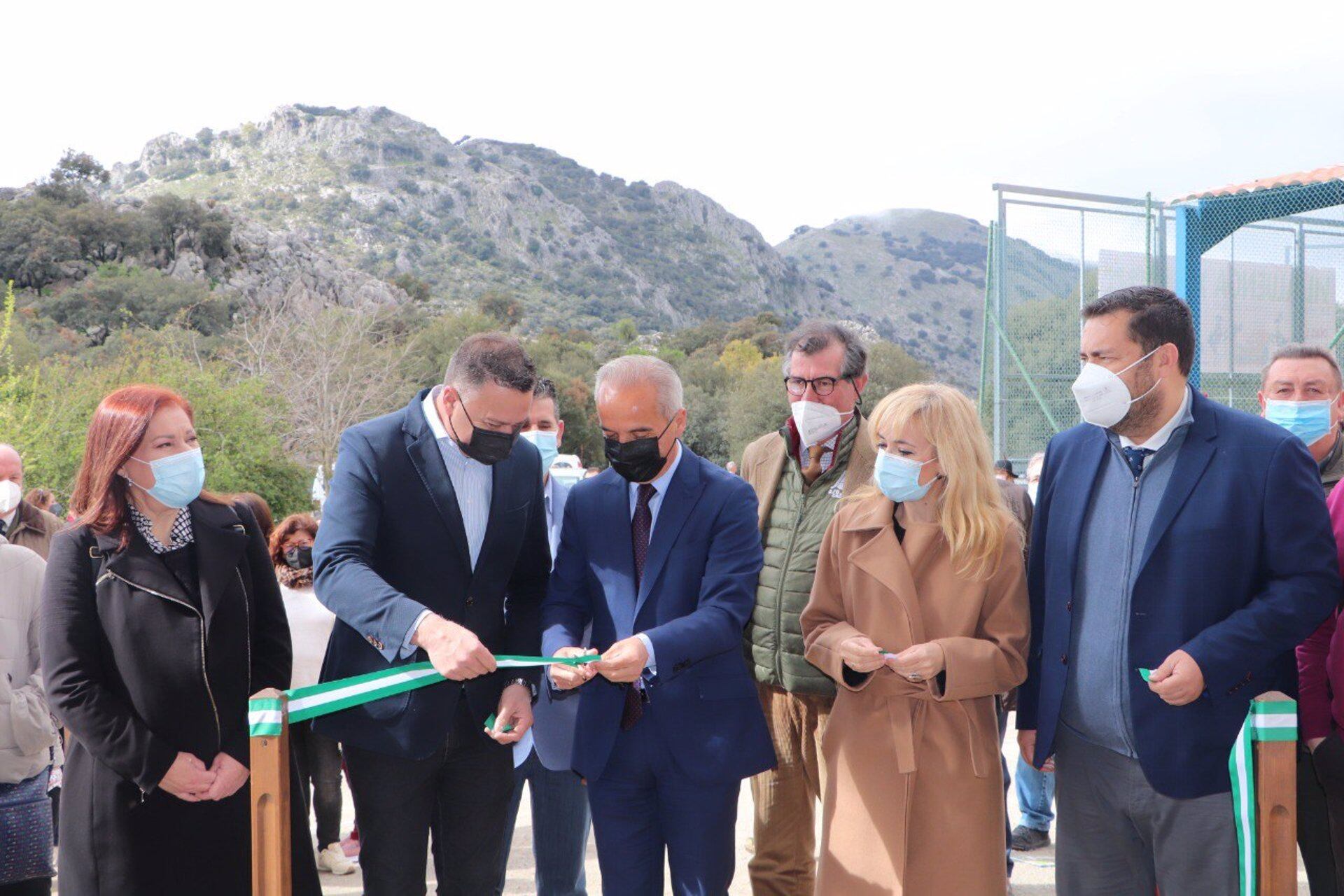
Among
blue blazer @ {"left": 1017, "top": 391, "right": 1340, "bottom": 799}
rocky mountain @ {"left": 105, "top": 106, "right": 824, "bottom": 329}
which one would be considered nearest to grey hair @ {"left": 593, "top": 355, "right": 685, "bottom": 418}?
blue blazer @ {"left": 1017, "top": 391, "right": 1340, "bottom": 799}

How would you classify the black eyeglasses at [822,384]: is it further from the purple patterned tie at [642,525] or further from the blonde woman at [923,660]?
the purple patterned tie at [642,525]

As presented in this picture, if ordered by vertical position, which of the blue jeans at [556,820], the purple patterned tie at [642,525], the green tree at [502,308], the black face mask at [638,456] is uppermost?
the green tree at [502,308]

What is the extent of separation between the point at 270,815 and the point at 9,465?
453cm

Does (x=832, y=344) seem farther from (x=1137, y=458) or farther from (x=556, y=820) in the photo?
(x=556, y=820)

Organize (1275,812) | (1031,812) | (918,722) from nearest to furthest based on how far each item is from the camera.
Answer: (1275,812) → (918,722) → (1031,812)

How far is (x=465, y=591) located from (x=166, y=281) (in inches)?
1961

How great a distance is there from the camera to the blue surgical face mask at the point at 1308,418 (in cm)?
441

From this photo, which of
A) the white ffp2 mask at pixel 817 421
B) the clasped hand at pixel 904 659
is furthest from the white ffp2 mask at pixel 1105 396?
the white ffp2 mask at pixel 817 421

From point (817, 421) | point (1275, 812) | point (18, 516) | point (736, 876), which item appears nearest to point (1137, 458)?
point (1275, 812)

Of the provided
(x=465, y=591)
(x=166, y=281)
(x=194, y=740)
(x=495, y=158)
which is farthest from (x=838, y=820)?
(x=495, y=158)

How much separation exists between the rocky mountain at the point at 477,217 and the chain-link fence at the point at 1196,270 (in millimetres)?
62654

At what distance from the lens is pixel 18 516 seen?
6336mm

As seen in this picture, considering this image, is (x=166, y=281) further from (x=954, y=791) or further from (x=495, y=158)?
(x=495, y=158)

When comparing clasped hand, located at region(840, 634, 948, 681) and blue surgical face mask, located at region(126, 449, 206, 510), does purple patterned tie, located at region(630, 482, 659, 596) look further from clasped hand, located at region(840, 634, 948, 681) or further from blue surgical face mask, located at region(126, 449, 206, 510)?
blue surgical face mask, located at region(126, 449, 206, 510)
